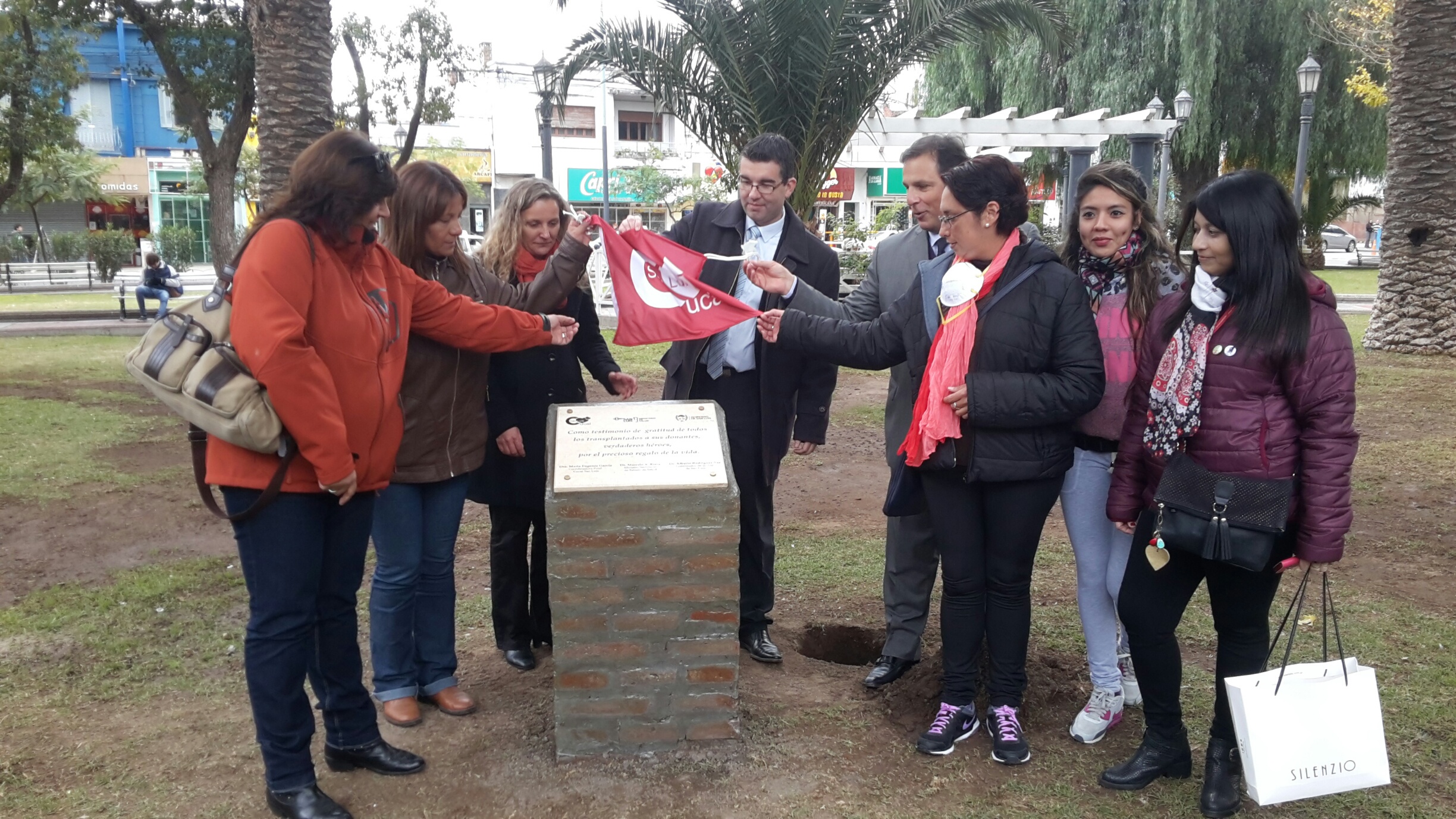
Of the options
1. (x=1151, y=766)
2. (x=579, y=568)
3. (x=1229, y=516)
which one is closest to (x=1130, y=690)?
(x=1151, y=766)

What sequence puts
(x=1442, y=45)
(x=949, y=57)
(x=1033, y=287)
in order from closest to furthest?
1. (x=1033, y=287)
2. (x=1442, y=45)
3. (x=949, y=57)

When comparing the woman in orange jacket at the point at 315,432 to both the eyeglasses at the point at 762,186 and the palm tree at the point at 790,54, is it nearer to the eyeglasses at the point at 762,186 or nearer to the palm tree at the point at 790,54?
the eyeglasses at the point at 762,186

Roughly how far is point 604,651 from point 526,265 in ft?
5.08

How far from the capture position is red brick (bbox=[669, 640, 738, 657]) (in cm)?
333

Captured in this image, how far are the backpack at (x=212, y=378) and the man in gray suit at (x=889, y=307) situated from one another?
6.13 feet

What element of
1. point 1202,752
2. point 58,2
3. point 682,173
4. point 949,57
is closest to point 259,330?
point 1202,752

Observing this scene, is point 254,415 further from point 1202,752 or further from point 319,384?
point 1202,752

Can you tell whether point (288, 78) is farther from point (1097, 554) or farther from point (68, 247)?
point (68, 247)

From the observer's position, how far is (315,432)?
277 centimetres

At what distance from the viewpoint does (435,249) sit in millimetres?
3559

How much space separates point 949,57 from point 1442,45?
1545 centimetres

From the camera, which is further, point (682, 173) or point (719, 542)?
point (682, 173)

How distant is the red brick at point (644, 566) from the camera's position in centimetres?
326

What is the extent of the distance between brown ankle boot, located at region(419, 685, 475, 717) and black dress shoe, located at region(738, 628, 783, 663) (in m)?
1.07
